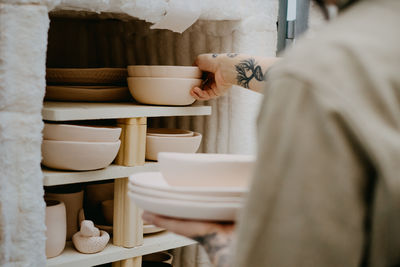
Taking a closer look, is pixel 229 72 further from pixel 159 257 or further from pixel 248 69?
pixel 159 257

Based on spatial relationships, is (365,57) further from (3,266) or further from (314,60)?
(3,266)

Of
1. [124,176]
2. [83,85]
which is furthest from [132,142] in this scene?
[83,85]

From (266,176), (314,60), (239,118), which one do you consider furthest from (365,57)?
(239,118)

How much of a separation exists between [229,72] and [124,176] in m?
0.50

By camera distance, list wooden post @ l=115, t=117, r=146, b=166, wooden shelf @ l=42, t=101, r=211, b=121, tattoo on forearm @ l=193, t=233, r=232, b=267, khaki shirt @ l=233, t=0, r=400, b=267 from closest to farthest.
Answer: khaki shirt @ l=233, t=0, r=400, b=267 < tattoo on forearm @ l=193, t=233, r=232, b=267 < wooden shelf @ l=42, t=101, r=211, b=121 < wooden post @ l=115, t=117, r=146, b=166

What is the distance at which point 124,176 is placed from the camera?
5.48 ft

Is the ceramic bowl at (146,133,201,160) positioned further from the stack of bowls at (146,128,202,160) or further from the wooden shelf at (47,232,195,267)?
the wooden shelf at (47,232,195,267)

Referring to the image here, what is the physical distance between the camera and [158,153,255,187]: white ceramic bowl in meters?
0.89

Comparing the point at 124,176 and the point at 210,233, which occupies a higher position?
the point at 210,233

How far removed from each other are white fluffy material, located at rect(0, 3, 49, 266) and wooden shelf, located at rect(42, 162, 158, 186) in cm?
8

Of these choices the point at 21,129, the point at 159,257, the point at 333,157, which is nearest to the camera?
the point at 333,157

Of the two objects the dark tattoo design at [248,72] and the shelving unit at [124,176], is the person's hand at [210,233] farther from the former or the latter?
the dark tattoo design at [248,72]

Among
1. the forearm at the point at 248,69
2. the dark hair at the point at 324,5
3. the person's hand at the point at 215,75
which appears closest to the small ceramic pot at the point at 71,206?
the person's hand at the point at 215,75

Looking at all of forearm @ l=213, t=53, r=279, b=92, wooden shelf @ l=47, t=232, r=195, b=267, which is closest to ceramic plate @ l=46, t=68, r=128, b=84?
forearm @ l=213, t=53, r=279, b=92
